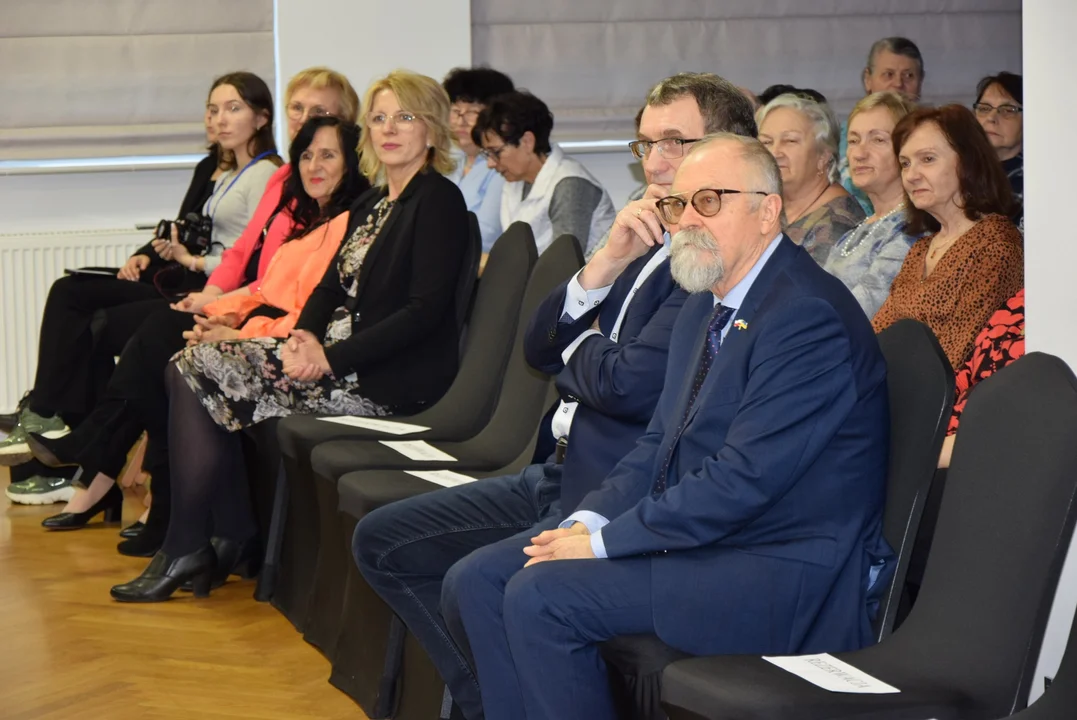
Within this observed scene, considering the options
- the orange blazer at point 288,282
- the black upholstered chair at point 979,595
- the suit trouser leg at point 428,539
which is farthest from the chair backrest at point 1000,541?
the orange blazer at point 288,282

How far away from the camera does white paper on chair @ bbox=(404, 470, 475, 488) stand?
3107 millimetres

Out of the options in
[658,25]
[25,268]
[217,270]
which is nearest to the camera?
[217,270]

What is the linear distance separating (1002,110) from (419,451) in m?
2.38

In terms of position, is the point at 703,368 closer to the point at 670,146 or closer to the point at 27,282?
the point at 670,146

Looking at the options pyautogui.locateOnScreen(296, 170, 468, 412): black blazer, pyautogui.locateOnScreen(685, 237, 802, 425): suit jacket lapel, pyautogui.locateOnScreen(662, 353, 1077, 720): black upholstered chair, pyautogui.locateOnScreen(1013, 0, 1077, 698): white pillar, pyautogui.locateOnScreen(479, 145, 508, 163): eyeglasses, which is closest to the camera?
pyautogui.locateOnScreen(662, 353, 1077, 720): black upholstered chair

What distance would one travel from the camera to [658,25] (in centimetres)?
681

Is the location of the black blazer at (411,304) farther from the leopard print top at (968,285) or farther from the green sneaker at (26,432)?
the green sneaker at (26,432)

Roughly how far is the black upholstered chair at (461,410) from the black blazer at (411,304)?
0.32ft

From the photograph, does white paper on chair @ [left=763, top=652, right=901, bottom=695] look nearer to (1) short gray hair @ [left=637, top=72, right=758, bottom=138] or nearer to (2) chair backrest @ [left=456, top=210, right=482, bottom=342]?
(1) short gray hair @ [left=637, top=72, right=758, bottom=138]

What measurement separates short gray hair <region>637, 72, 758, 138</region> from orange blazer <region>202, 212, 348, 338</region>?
5.81 ft

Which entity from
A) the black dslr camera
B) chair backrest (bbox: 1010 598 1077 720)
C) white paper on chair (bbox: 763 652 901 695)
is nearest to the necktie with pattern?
white paper on chair (bbox: 763 652 901 695)

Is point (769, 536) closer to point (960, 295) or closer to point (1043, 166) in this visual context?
point (1043, 166)

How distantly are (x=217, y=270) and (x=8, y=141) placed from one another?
79.4 inches

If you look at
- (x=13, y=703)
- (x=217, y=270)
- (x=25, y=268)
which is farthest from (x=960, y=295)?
(x=25, y=268)
